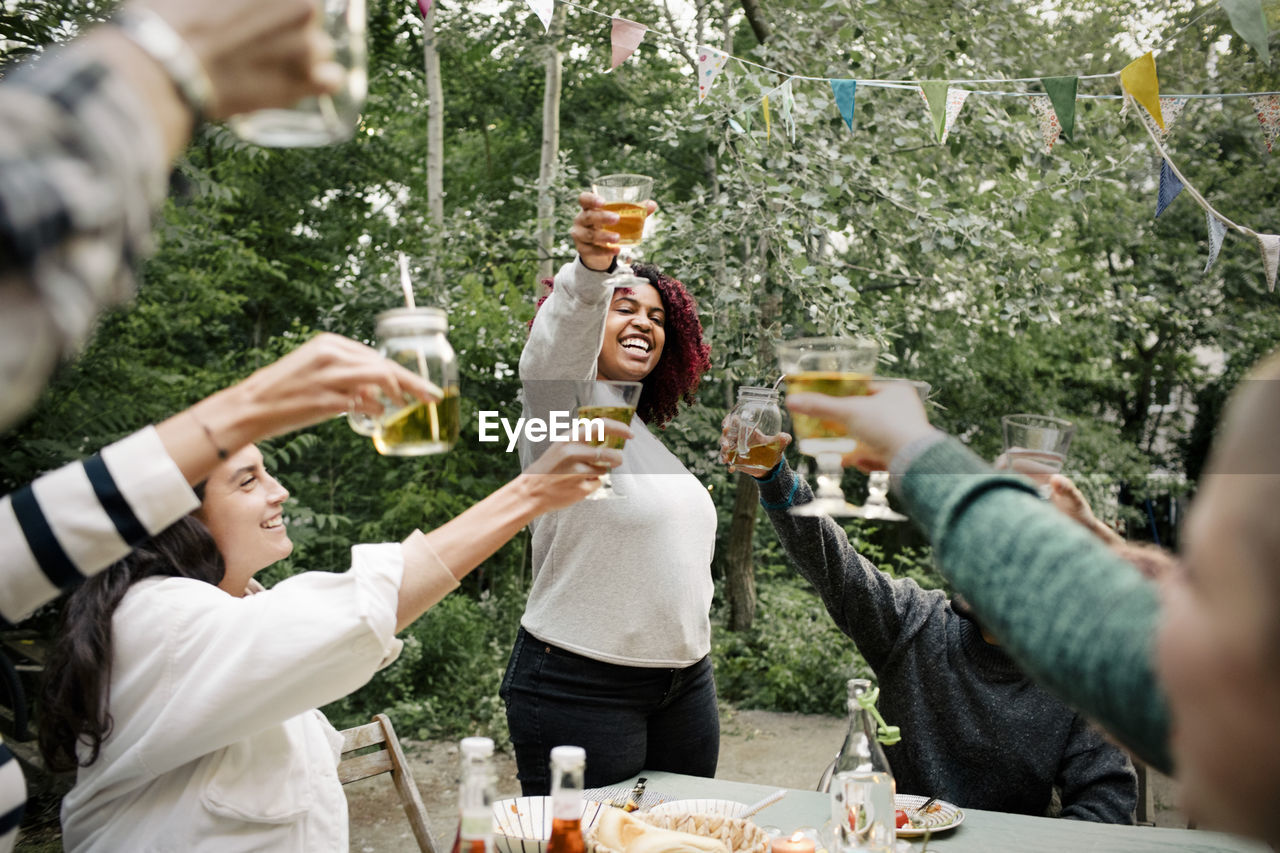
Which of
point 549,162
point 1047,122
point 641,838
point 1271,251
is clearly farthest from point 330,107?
point 549,162

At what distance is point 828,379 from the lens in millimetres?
1094

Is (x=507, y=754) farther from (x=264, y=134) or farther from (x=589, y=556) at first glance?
(x=264, y=134)

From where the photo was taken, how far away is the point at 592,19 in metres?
6.44

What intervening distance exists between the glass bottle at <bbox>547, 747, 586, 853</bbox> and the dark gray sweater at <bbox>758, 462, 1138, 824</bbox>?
3.43ft

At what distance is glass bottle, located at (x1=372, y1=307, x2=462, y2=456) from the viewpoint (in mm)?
999

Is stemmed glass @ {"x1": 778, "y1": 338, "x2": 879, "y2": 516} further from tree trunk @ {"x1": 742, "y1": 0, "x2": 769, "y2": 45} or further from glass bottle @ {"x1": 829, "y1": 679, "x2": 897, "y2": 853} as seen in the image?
tree trunk @ {"x1": 742, "y1": 0, "x2": 769, "y2": 45}

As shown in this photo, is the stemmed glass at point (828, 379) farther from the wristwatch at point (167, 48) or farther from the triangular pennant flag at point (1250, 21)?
the triangular pennant flag at point (1250, 21)

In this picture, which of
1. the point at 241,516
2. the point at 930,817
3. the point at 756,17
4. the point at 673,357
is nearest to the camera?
the point at 241,516

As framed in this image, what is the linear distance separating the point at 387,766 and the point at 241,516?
0.86 m

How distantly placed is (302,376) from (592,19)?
20.0ft

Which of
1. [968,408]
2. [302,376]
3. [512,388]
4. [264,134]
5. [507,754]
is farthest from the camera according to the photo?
[968,408]

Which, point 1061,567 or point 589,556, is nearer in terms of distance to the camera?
point 1061,567

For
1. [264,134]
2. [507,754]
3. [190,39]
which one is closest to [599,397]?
[264,134]

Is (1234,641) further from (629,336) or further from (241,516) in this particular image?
(629,336)
